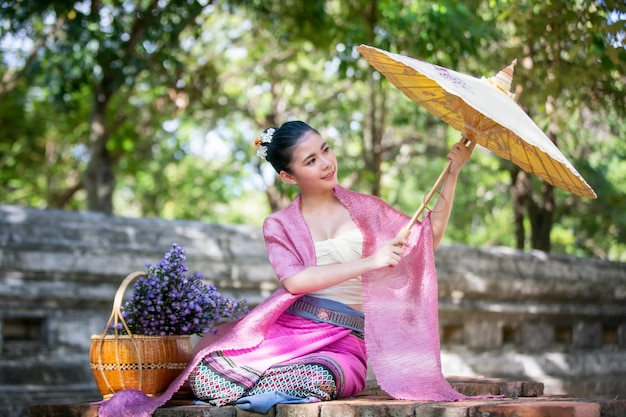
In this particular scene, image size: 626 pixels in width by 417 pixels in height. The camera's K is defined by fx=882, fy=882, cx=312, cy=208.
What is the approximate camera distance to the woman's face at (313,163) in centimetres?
355

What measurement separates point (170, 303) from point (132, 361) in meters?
0.29

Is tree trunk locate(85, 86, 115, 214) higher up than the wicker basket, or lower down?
higher up

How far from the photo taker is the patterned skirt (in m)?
3.23

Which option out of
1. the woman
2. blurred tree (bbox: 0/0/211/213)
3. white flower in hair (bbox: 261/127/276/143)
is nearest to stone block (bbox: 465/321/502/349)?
the woman

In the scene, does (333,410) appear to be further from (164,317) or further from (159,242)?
(159,242)

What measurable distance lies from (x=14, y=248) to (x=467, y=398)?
247cm

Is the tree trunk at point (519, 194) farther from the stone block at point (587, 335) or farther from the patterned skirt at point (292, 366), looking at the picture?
the patterned skirt at point (292, 366)

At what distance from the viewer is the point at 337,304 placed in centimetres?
353

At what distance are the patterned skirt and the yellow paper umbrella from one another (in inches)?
22.4

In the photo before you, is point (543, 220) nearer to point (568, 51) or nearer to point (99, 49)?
point (568, 51)

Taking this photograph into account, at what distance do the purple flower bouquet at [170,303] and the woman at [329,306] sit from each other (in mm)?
139

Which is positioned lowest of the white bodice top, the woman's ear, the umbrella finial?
the white bodice top

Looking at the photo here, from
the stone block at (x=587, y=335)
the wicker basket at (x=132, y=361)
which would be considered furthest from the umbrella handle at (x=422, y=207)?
the stone block at (x=587, y=335)

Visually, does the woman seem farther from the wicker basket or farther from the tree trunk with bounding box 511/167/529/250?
the tree trunk with bounding box 511/167/529/250
